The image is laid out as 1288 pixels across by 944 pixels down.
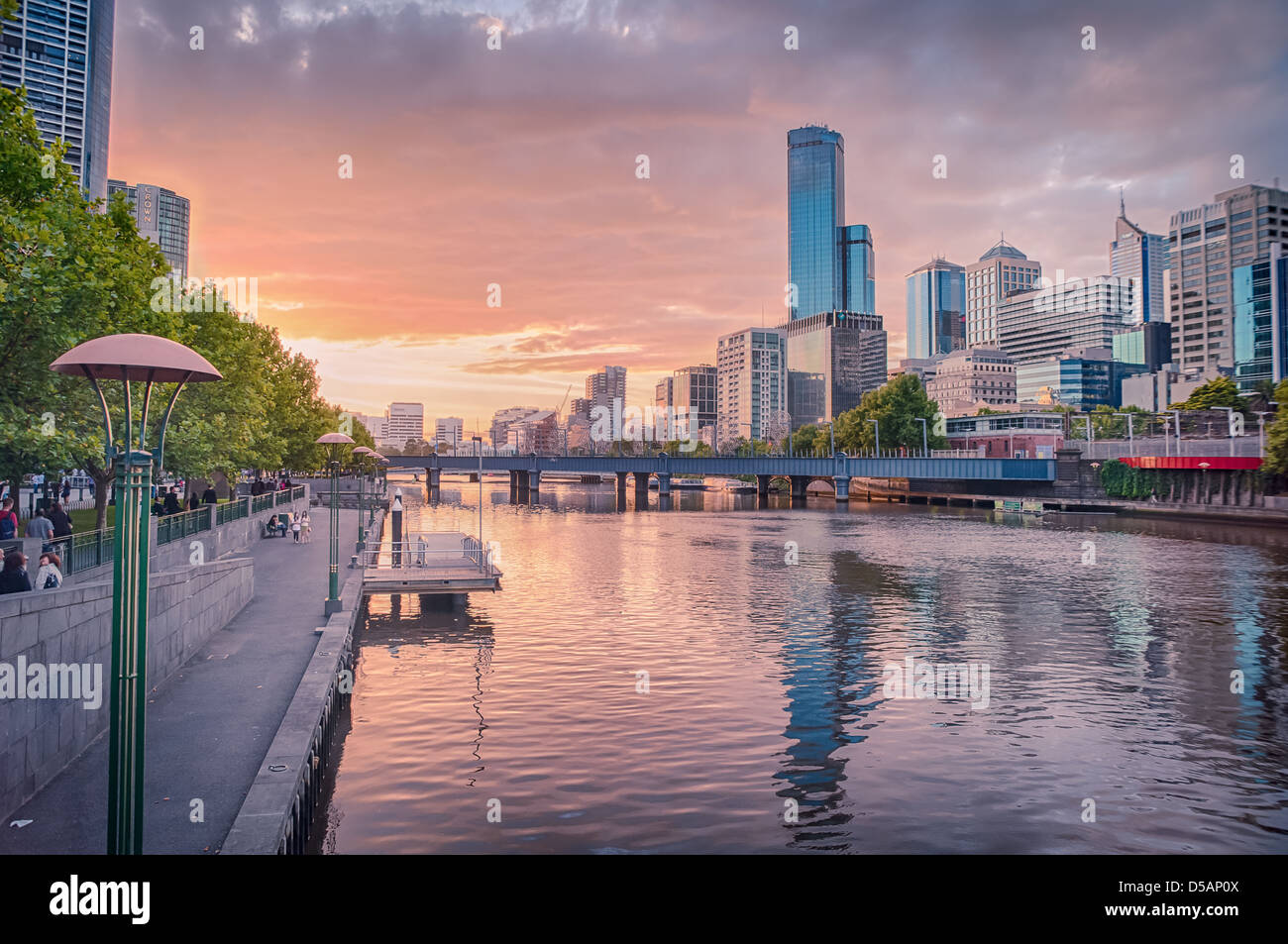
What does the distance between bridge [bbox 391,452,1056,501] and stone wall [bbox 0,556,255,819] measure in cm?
8132

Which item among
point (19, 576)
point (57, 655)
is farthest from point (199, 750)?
point (19, 576)

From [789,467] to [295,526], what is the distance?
9267 centimetres

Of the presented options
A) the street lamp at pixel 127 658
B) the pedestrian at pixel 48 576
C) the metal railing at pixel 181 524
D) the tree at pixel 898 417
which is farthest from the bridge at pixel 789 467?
the street lamp at pixel 127 658

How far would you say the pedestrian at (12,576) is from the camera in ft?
53.3

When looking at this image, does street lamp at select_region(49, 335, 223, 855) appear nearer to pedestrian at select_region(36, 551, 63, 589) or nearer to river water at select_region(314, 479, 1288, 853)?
river water at select_region(314, 479, 1288, 853)

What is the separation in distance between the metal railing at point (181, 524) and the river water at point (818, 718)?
7458 mm

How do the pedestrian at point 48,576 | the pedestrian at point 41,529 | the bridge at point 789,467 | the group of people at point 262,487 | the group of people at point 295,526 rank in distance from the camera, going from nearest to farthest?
the pedestrian at point 48,576, the pedestrian at point 41,529, the group of people at point 295,526, the group of people at point 262,487, the bridge at point 789,467

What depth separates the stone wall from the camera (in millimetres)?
12047

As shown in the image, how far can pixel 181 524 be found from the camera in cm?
3091

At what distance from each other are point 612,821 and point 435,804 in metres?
3.36

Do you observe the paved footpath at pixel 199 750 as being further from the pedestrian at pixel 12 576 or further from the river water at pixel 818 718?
the pedestrian at pixel 12 576

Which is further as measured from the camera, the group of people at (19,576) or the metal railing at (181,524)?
the metal railing at (181,524)

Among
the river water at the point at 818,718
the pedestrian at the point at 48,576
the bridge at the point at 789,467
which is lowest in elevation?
the river water at the point at 818,718
